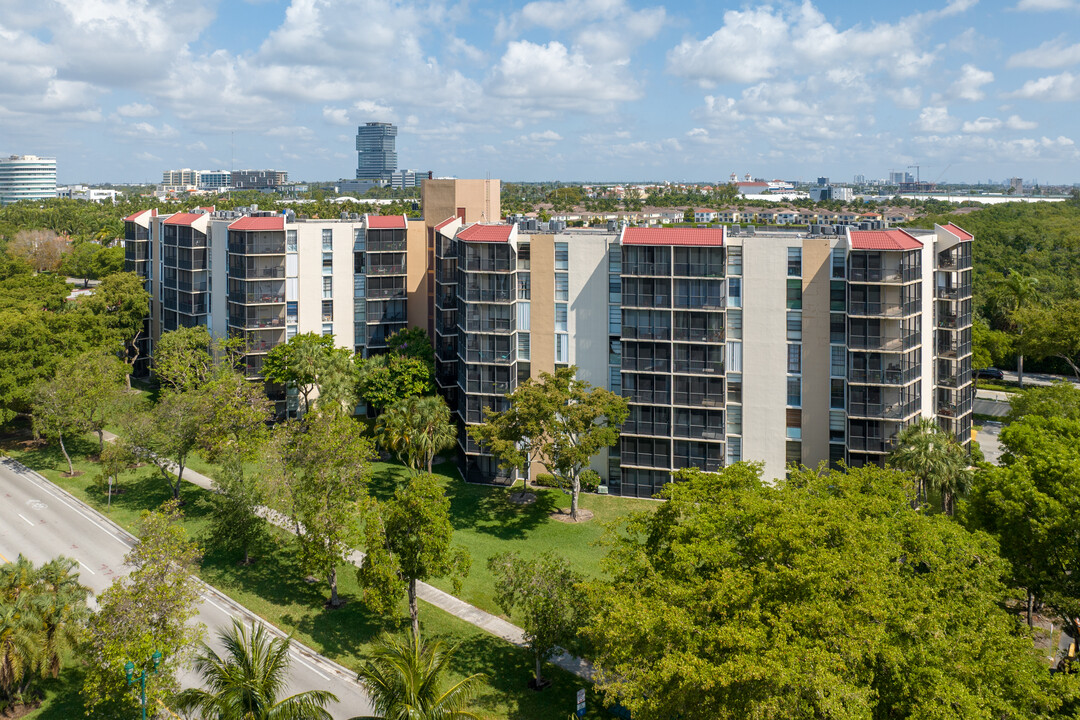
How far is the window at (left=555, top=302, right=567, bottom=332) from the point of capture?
68938mm

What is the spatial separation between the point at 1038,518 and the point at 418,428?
137 ft

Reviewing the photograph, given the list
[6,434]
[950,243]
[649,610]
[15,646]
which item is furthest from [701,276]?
[6,434]

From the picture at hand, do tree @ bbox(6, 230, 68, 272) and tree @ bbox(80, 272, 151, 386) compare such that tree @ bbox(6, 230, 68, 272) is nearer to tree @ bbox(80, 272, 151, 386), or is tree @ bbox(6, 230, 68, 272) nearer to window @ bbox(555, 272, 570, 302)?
tree @ bbox(80, 272, 151, 386)

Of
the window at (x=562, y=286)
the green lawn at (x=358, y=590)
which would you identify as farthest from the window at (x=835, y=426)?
the window at (x=562, y=286)

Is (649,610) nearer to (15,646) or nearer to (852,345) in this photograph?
(15,646)

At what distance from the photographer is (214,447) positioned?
191 ft

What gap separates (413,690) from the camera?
27.8 meters

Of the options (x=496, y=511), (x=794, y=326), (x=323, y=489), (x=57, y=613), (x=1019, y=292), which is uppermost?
(x=1019, y=292)

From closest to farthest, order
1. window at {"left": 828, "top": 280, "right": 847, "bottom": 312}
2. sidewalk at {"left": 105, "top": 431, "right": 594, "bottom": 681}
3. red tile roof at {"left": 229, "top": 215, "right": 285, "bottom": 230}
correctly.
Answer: sidewalk at {"left": 105, "top": 431, "right": 594, "bottom": 681} → window at {"left": 828, "top": 280, "right": 847, "bottom": 312} → red tile roof at {"left": 229, "top": 215, "right": 285, "bottom": 230}

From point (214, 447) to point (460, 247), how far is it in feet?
90.2

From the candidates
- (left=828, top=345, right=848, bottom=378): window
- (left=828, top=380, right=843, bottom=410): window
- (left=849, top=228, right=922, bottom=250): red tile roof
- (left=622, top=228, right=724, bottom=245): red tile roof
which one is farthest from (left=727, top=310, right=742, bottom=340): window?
(left=849, top=228, right=922, bottom=250): red tile roof

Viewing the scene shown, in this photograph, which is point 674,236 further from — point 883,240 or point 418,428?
point 418,428

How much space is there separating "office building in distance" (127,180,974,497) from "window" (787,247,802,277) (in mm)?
106

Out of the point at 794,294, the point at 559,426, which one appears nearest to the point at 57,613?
the point at 559,426
